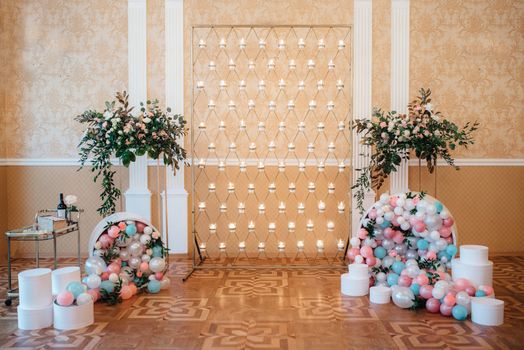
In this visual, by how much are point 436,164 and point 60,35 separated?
4897mm

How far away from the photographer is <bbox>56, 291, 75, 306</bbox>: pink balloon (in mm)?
3748

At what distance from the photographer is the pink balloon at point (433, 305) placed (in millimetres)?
4062

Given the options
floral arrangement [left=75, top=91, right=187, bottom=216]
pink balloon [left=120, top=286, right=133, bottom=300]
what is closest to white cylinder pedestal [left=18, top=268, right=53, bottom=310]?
pink balloon [left=120, top=286, right=133, bottom=300]

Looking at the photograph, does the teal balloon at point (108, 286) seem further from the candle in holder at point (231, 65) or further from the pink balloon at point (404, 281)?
the candle in holder at point (231, 65)

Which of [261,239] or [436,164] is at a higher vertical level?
[436,164]

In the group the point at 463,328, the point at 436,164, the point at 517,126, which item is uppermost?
the point at 517,126

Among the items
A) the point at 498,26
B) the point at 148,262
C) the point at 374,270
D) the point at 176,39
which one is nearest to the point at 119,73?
the point at 176,39

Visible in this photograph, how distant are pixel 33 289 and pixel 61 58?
3412mm

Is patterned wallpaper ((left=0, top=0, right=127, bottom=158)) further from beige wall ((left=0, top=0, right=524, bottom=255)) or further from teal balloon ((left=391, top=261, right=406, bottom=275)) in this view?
teal balloon ((left=391, top=261, right=406, bottom=275))

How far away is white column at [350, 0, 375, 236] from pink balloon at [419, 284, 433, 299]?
195 cm

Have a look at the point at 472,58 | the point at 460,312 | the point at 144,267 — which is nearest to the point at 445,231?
the point at 460,312

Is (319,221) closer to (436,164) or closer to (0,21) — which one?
(436,164)

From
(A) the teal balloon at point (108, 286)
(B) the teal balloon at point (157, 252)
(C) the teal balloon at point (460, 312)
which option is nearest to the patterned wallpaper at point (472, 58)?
(C) the teal balloon at point (460, 312)

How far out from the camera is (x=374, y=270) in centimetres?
475
